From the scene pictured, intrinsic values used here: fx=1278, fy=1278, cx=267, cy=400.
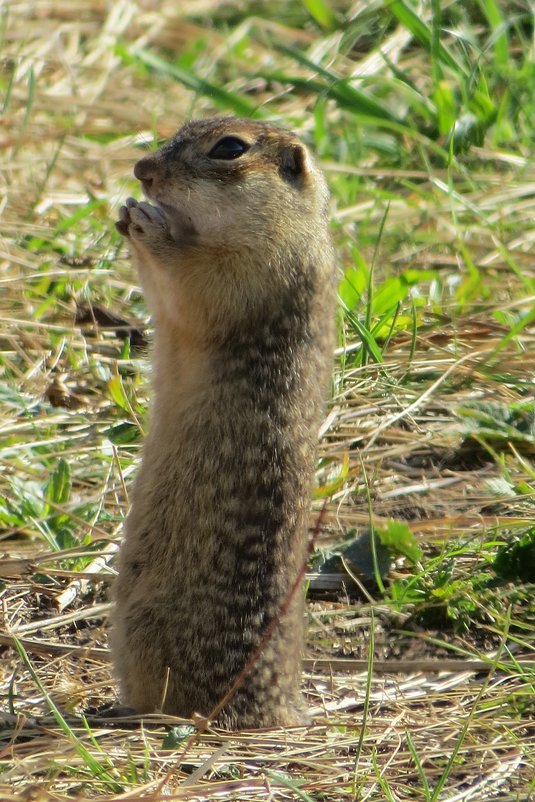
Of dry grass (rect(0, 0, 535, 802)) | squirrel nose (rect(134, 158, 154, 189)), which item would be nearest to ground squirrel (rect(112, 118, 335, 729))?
squirrel nose (rect(134, 158, 154, 189))

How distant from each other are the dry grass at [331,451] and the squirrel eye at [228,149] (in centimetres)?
112

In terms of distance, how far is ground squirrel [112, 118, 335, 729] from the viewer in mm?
3295

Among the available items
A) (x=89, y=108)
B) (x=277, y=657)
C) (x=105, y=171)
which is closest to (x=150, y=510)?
(x=277, y=657)

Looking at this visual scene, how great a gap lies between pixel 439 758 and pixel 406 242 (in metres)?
3.31

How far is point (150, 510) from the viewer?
3.44 metres

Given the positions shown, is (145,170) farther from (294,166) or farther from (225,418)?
(225,418)

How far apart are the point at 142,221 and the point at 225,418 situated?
2.05ft

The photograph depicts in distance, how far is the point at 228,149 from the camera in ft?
11.9

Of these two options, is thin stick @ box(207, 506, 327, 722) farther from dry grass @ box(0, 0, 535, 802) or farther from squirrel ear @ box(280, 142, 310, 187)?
squirrel ear @ box(280, 142, 310, 187)

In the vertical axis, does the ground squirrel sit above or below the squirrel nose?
below

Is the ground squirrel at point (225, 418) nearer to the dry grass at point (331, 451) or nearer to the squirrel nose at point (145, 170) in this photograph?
the squirrel nose at point (145, 170)

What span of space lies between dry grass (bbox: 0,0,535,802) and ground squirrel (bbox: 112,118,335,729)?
18 centimetres

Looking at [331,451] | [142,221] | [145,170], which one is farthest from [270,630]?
[331,451]

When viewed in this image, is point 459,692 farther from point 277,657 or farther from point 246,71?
point 246,71
